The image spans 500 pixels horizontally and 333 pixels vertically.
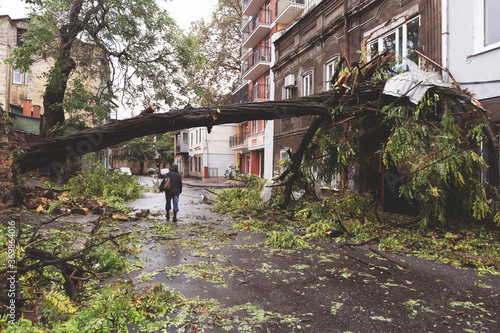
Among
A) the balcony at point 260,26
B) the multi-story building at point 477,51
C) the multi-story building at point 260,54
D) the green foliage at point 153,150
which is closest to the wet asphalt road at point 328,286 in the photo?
the multi-story building at point 477,51

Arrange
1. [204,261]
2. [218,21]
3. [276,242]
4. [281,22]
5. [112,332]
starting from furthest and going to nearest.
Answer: [218,21] → [281,22] → [276,242] → [204,261] → [112,332]

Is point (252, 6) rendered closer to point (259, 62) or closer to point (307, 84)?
point (259, 62)

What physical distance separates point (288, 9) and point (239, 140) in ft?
48.2

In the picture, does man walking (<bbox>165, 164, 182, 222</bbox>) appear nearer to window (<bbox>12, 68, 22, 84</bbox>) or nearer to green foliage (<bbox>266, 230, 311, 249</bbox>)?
green foliage (<bbox>266, 230, 311, 249</bbox>)

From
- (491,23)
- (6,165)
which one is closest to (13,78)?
(6,165)

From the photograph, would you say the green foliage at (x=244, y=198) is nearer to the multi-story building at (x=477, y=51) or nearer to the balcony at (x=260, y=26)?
the multi-story building at (x=477, y=51)

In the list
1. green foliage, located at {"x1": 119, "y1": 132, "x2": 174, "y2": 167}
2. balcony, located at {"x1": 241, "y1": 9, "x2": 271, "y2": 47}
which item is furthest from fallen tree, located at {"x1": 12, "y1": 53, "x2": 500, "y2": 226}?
green foliage, located at {"x1": 119, "y1": 132, "x2": 174, "y2": 167}

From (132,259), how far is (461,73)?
8108mm

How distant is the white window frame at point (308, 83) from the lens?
45.2ft

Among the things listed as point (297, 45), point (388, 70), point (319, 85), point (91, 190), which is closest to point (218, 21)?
point (297, 45)

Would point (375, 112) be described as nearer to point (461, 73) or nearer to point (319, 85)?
point (461, 73)

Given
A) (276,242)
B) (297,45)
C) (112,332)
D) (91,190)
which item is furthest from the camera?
Result: (297,45)

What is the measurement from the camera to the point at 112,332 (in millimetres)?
2660

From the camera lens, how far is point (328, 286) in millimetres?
3848
